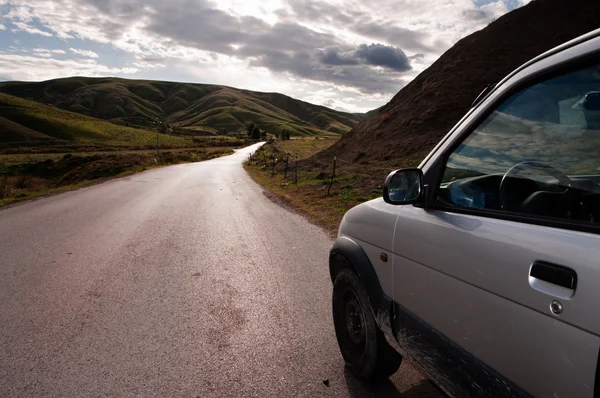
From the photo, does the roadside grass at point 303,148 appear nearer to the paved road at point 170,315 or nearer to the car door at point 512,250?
the paved road at point 170,315

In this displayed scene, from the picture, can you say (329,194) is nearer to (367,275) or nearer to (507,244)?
(367,275)

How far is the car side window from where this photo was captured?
168cm

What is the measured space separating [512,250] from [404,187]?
904 millimetres

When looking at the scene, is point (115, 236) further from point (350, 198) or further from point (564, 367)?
point (564, 367)

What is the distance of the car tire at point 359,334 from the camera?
2.80 m

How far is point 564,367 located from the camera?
1.34 m

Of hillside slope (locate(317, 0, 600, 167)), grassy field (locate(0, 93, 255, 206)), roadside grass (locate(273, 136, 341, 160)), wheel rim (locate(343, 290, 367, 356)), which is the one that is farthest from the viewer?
roadside grass (locate(273, 136, 341, 160))

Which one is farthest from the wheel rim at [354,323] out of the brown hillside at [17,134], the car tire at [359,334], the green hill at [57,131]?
the brown hillside at [17,134]

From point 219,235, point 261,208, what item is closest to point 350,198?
point 261,208

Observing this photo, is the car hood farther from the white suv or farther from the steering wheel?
the steering wheel

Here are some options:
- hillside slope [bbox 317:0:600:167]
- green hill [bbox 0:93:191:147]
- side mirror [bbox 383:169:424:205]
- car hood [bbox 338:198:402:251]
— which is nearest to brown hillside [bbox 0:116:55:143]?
green hill [bbox 0:93:191:147]

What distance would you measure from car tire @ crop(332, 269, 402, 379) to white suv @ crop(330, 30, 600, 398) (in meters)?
0.11

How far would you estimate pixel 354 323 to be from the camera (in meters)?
3.15

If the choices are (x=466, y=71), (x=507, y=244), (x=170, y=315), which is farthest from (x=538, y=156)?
(x=466, y=71)
